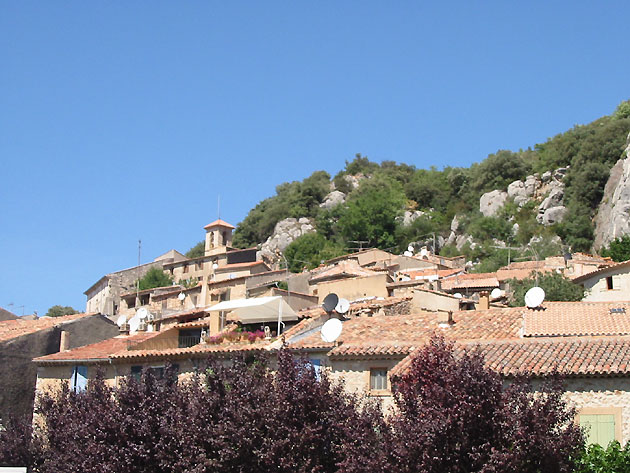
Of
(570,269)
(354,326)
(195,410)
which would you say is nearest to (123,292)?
(570,269)

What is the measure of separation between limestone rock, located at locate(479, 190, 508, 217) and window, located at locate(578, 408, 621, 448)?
62.1 metres

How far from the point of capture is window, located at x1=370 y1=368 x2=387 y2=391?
79.2ft

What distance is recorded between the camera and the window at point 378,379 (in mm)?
24125

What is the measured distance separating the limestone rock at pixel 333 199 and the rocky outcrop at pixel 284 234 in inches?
164

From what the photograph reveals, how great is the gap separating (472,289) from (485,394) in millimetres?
30825

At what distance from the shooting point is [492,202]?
82.1m

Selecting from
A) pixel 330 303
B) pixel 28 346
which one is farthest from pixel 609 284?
pixel 28 346

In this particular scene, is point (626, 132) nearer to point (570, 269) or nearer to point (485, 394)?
point (570, 269)

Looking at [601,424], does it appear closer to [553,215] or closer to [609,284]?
[609,284]

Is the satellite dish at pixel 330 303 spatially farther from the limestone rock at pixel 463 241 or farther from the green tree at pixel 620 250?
the limestone rock at pixel 463 241

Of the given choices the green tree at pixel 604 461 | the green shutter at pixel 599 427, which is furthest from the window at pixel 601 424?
the green tree at pixel 604 461

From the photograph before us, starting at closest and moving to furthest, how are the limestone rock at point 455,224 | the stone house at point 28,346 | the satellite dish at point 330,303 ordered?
the satellite dish at point 330,303
the stone house at point 28,346
the limestone rock at point 455,224

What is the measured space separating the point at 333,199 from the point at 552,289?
Result: 6335 centimetres

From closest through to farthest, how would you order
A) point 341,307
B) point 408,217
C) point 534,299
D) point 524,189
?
point 534,299 < point 341,307 < point 524,189 < point 408,217
